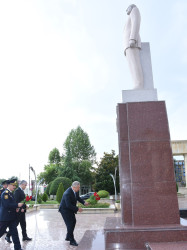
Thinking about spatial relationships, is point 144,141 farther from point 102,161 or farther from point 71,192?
point 102,161

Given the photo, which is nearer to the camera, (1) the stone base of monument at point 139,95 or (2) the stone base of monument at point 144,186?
(2) the stone base of monument at point 144,186

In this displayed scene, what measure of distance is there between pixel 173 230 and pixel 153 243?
0.44m

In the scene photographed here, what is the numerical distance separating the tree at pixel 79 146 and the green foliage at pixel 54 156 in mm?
4891

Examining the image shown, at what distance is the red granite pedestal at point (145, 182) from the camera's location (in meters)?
4.05

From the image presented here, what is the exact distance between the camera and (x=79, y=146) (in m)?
40.8

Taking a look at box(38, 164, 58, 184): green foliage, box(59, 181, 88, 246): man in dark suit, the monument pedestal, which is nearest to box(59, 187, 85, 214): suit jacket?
box(59, 181, 88, 246): man in dark suit

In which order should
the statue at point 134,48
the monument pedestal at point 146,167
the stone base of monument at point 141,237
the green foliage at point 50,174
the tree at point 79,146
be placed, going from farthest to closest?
the tree at point 79,146, the green foliage at point 50,174, the statue at point 134,48, the monument pedestal at point 146,167, the stone base of monument at point 141,237

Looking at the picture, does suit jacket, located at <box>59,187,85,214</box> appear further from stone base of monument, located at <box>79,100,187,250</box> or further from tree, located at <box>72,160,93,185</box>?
tree, located at <box>72,160,93,185</box>

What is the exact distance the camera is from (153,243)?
391 centimetres

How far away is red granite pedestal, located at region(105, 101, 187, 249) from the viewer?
405cm

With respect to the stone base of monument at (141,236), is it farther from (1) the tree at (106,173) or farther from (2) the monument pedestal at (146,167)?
(1) the tree at (106,173)

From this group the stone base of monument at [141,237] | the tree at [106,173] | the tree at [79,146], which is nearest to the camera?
the stone base of monument at [141,237]

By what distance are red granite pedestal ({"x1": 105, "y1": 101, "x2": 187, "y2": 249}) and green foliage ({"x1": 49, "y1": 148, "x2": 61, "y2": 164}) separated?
41296 millimetres

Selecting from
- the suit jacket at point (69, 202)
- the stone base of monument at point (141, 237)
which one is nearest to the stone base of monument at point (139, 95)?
the suit jacket at point (69, 202)
